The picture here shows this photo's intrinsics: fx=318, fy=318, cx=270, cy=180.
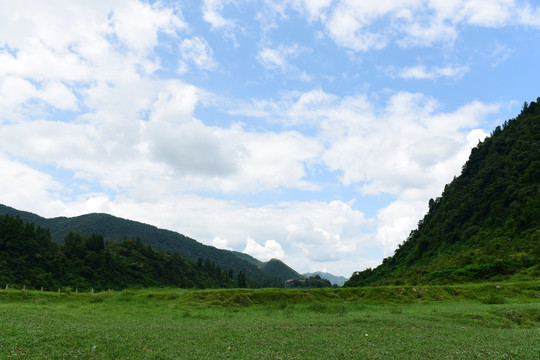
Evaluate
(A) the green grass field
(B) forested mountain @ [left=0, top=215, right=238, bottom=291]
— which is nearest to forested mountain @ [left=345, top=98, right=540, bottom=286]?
(A) the green grass field

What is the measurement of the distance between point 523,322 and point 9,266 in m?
116

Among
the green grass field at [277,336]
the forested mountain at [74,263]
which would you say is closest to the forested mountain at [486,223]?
the green grass field at [277,336]

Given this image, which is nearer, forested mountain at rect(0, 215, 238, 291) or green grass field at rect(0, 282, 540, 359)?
green grass field at rect(0, 282, 540, 359)

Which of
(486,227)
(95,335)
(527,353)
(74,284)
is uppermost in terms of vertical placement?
(486,227)

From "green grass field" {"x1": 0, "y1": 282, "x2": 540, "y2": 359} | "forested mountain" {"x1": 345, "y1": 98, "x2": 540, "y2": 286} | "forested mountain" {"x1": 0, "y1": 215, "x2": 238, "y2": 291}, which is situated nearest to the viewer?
"green grass field" {"x1": 0, "y1": 282, "x2": 540, "y2": 359}

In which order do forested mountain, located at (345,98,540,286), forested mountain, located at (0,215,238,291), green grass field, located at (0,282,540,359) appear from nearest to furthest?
green grass field, located at (0,282,540,359)
forested mountain, located at (345,98,540,286)
forested mountain, located at (0,215,238,291)

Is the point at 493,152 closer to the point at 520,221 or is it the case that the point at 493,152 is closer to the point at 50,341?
the point at 520,221

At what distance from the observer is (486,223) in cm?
9912

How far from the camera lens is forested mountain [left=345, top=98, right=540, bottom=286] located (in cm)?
7297

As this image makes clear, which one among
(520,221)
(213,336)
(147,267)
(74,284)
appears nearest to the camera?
(213,336)

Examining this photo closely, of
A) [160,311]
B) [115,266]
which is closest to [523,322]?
[160,311]

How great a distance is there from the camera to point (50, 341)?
18.8 m

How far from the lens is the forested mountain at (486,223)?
239 ft

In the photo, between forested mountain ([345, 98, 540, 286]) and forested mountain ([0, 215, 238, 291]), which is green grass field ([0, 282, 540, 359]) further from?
forested mountain ([0, 215, 238, 291])
